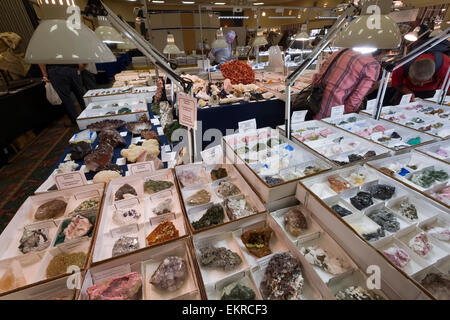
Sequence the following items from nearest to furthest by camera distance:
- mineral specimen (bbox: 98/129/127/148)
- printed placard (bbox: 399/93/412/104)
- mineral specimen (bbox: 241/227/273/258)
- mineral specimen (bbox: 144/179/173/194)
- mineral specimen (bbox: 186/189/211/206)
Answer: mineral specimen (bbox: 241/227/273/258), mineral specimen (bbox: 186/189/211/206), mineral specimen (bbox: 144/179/173/194), mineral specimen (bbox: 98/129/127/148), printed placard (bbox: 399/93/412/104)

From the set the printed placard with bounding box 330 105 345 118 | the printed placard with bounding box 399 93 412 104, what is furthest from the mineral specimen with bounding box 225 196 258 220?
the printed placard with bounding box 399 93 412 104

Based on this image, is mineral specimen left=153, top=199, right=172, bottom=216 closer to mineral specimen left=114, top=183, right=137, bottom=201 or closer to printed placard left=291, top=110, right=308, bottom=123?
mineral specimen left=114, top=183, right=137, bottom=201

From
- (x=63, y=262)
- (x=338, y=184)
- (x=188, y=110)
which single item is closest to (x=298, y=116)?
(x=338, y=184)

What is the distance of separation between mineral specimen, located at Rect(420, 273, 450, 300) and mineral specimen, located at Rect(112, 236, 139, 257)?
1.55m

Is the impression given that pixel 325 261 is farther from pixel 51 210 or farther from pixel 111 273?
pixel 51 210

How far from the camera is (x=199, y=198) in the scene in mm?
1687

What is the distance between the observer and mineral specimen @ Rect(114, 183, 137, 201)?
5.49ft

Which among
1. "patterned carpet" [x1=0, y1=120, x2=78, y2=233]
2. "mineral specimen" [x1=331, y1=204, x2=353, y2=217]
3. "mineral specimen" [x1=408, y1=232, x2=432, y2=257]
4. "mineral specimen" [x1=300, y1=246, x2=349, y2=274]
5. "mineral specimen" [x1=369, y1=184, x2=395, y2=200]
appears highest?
"mineral specimen" [x1=369, y1=184, x2=395, y2=200]

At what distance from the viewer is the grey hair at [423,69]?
9.27 ft

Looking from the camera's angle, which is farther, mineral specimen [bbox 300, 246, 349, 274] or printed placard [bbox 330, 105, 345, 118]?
printed placard [bbox 330, 105, 345, 118]

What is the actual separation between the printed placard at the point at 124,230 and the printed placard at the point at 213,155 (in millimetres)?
820
